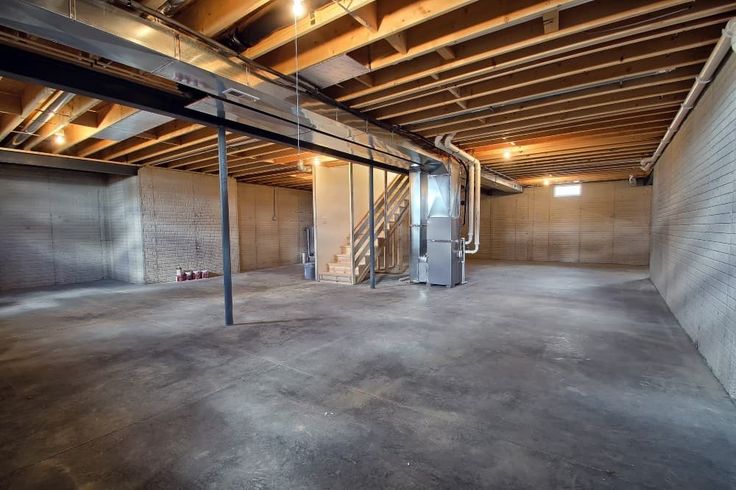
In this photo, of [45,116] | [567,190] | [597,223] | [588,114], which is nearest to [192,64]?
[45,116]

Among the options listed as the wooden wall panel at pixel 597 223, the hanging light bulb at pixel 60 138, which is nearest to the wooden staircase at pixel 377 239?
the hanging light bulb at pixel 60 138

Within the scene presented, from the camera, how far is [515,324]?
4191 mm

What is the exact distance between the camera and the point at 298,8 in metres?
2.37

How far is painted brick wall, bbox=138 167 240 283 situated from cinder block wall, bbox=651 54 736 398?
9.17 metres

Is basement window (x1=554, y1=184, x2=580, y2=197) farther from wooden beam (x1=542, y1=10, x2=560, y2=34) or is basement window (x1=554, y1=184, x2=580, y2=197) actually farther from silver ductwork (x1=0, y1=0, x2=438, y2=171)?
wooden beam (x1=542, y1=10, x2=560, y2=34)

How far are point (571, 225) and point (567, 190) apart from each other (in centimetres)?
122

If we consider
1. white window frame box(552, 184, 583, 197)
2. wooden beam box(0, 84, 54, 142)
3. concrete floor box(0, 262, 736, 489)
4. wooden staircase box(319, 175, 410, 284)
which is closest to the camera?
concrete floor box(0, 262, 736, 489)

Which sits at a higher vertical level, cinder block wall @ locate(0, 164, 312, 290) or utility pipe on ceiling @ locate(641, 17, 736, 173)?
utility pipe on ceiling @ locate(641, 17, 736, 173)

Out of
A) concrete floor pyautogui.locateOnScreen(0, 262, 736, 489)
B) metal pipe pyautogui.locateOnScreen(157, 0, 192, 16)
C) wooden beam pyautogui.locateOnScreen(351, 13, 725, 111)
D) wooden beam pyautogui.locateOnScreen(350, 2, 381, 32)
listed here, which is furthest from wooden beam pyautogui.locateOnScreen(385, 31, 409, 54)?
concrete floor pyautogui.locateOnScreen(0, 262, 736, 489)

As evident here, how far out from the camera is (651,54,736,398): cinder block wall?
2.60m

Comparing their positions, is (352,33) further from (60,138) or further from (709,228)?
(60,138)

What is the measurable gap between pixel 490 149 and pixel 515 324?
4.07 m

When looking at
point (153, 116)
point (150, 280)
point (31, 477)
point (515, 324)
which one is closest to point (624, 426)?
point (515, 324)

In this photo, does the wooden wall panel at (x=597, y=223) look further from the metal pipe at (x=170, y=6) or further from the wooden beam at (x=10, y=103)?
the wooden beam at (x=10, y=103)
